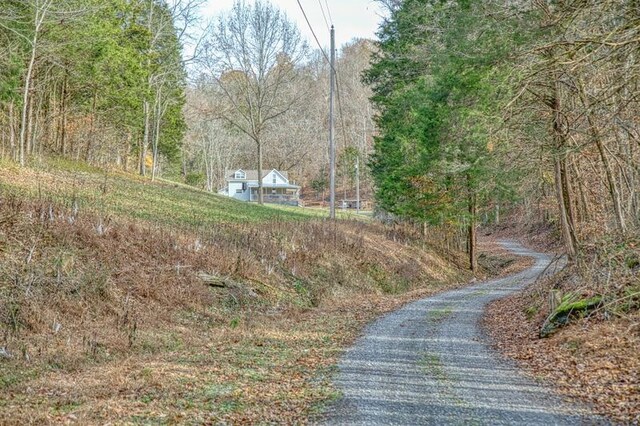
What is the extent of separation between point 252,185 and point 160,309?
56648 millimetres

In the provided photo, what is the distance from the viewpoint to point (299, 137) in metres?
69.3

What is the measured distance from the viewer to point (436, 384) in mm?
6941

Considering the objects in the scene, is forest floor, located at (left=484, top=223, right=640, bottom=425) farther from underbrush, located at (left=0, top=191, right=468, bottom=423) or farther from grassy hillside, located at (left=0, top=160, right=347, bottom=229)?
grassy hillside, located at (left=0, top=160, right=347, bottom=229)

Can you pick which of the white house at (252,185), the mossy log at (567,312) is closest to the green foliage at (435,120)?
the mossy log at (567,312)

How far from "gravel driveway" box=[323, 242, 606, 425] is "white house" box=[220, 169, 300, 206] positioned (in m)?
55.7

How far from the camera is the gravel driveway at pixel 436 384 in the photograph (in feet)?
18.7

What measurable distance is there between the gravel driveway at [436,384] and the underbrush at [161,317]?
1.88ft

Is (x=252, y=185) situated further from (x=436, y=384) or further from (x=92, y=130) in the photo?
(x=436, y=384)

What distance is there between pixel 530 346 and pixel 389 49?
70.5ft

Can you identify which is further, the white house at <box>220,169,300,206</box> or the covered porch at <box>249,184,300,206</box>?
the white house at <box>220,169,300,206</box>

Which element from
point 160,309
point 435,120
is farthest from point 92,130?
point 160,309

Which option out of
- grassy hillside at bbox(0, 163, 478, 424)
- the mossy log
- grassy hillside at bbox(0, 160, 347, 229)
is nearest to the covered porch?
grassy hillside at bbox(0, 160, 347, 229)

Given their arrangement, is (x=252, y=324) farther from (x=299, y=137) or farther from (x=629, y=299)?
(x=299, y=137)

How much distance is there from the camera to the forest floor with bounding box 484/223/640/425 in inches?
250
